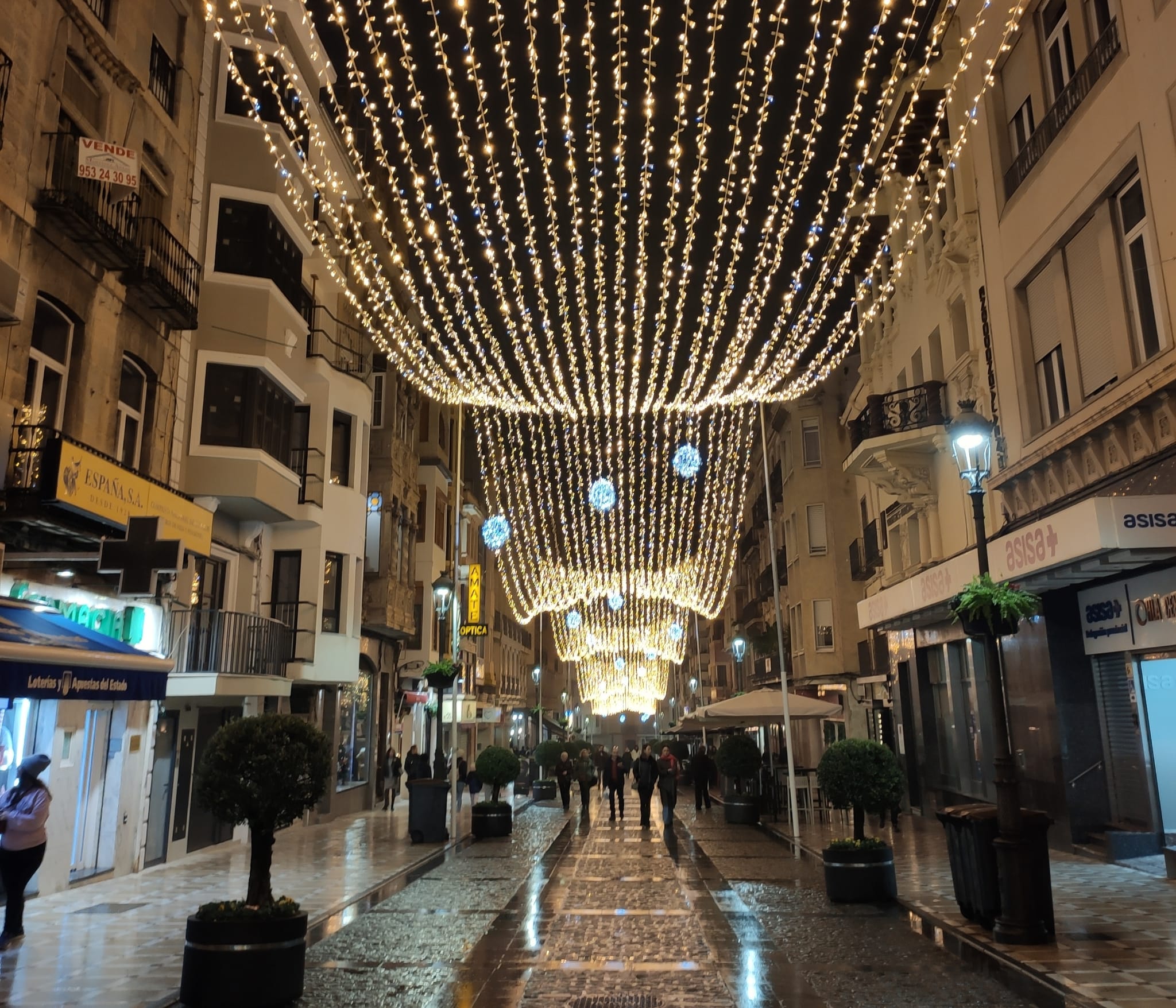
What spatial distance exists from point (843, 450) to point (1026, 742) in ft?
71.8

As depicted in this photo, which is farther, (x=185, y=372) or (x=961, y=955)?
(x=185, y=372)

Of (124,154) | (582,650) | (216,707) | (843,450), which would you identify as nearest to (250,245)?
(124,154)

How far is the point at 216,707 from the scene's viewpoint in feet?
62.4

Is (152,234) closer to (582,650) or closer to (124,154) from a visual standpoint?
(124,154)

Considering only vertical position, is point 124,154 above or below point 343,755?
above

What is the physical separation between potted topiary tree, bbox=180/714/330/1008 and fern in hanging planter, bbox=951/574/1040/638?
673 centimetres

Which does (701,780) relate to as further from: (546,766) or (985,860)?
(985,860)

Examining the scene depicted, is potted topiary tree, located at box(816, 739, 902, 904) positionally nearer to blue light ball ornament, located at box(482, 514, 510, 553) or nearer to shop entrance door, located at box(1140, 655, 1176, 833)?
shop entrance door, located at box(1140, 655, 1176, 833)

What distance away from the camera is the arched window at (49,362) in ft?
42.8

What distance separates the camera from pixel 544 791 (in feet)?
112

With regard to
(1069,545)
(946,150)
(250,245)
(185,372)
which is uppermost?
(946,150)

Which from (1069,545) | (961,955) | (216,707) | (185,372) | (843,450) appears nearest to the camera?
(961,955)

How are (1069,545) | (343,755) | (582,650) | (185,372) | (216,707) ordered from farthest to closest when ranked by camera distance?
(582,650), (343,755), (216,707), (185,372), (1069,545)

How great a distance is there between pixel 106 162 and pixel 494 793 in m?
15.0
